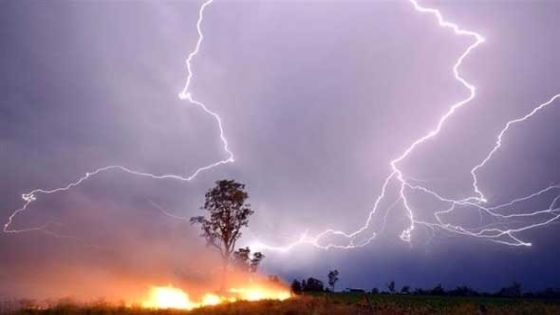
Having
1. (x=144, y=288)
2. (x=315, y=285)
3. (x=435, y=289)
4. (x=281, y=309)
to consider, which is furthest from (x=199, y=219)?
(x=435, y=289)

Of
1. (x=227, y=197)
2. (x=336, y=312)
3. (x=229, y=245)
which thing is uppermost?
(x=227, y=197)

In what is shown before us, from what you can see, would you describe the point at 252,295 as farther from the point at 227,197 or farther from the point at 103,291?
the point at 103,291

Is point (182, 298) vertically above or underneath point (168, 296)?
underneath

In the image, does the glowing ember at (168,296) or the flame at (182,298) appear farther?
the glowing ember at (168,296)

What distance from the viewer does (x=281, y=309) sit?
801 inches

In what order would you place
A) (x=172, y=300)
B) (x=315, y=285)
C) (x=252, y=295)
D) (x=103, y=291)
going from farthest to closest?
(x=315, y=285) → (x=252, y=295) → (x=103, y=291) → (x=172, y=300)

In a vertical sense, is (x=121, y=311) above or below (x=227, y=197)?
below

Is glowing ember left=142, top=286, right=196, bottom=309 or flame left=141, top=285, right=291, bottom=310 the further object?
glowing ember left=142, top=286, right=196, bottom=309

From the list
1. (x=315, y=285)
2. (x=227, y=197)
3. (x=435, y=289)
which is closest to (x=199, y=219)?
(x=227, y=197)

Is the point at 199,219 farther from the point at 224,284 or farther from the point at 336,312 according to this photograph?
the point at 336,312

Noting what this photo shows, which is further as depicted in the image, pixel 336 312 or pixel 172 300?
pixel 172 300

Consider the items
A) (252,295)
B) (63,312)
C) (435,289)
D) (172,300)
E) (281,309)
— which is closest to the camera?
(63,312)

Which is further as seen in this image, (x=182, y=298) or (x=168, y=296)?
(x=182, y=298)

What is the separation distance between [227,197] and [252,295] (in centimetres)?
844
